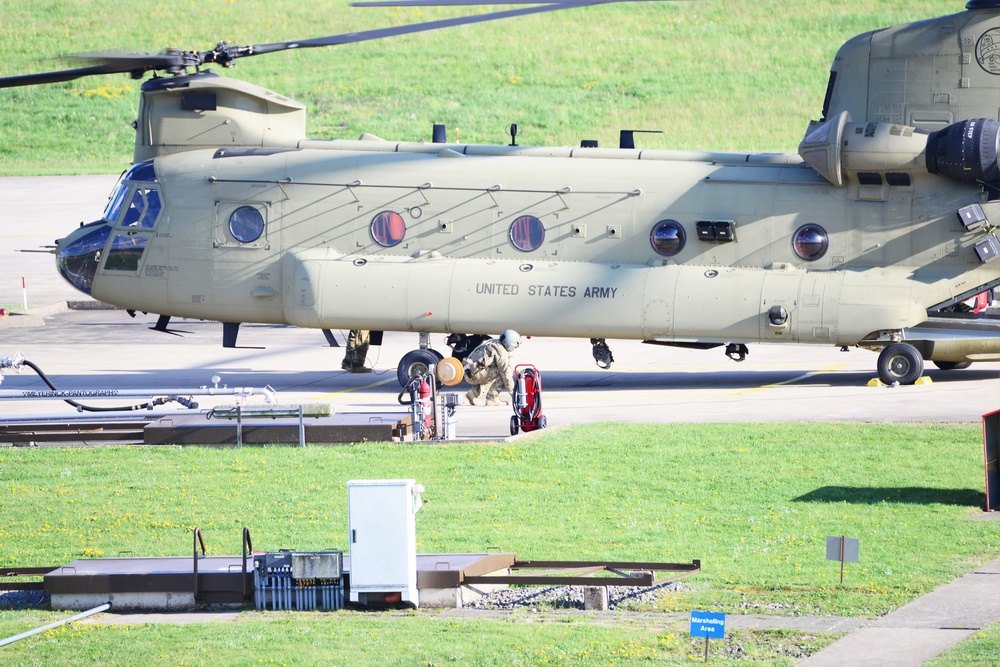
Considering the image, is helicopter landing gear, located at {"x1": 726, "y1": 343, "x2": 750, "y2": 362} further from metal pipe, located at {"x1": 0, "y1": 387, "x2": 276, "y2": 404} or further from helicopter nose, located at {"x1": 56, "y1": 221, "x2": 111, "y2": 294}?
helicopter nose, located at {"x1": 56, "y1": 221, "x2": 111, "y2": 294}

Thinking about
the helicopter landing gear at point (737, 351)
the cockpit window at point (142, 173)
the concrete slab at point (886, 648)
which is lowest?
the concrete slab at point (886, 648)

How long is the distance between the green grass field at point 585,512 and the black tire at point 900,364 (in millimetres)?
3552

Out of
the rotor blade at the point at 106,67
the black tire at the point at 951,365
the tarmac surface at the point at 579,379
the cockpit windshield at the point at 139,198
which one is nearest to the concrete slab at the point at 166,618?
the tarmac surface at the point at 579,379

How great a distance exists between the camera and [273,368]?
98.5 ft

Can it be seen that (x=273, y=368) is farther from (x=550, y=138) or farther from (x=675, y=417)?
(x=550, y=138)

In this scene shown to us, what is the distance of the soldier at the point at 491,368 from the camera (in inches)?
956

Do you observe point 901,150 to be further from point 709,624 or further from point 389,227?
point 709,624

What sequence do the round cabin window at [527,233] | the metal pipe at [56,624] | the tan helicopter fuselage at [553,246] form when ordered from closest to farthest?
the metal pipe at [56,624], the tan helicopter fuselage at [553,246], the round cabin window at [527,233]

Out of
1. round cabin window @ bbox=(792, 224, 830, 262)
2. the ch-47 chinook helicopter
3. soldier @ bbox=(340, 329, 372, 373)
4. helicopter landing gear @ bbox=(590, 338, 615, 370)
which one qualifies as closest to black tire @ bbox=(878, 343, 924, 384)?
the ch-47 chinook helicopter

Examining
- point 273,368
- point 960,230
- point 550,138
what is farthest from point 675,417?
point 550,138

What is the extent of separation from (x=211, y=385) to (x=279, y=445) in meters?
6.34

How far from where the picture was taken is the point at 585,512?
17.3 meters

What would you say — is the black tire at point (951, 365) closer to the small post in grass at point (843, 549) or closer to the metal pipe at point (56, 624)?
the small post in grass at point (843, 549)

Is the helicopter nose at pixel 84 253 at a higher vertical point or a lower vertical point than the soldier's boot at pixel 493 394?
higher
